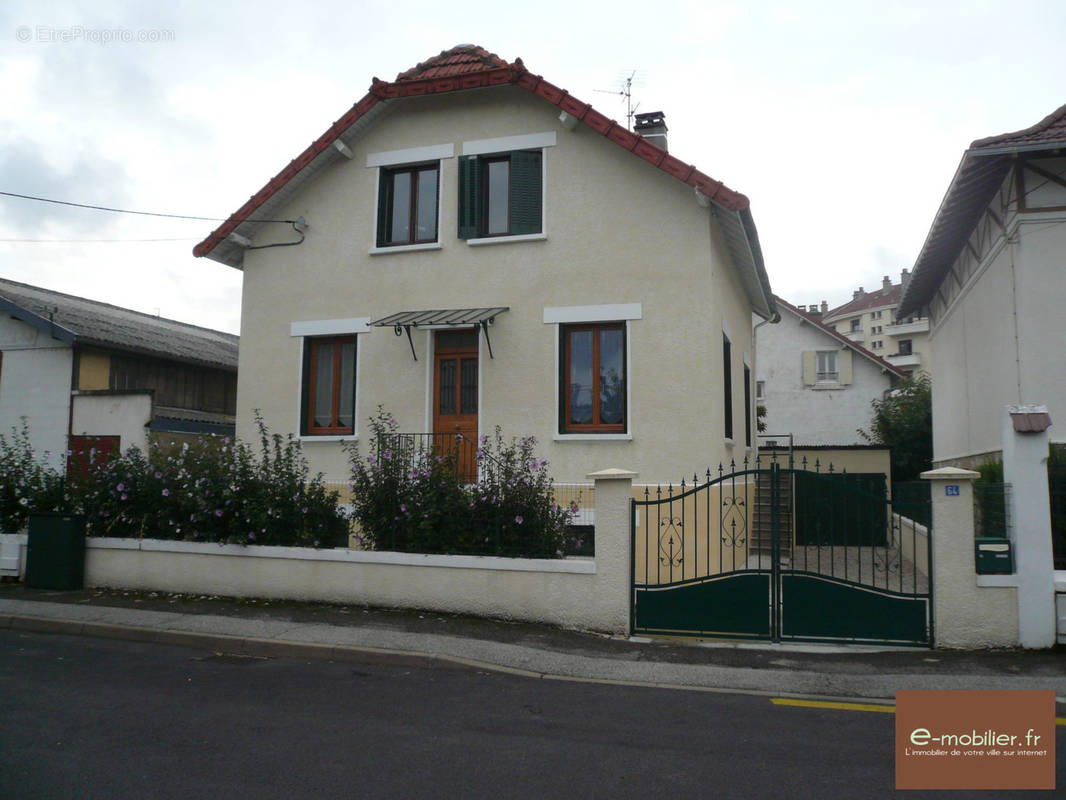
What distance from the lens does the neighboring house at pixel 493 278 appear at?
12.3 metres

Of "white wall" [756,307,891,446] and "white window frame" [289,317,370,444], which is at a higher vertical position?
"white wall" [756,307,891,446]

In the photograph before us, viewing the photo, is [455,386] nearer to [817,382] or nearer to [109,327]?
[109,327]

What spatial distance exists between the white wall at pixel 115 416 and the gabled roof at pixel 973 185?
51.1 feet

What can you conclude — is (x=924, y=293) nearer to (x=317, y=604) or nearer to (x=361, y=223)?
(x=361, y=223)

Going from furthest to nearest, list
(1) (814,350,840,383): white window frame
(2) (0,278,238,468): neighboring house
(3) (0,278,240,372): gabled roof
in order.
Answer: (1) (814,350,840,383): white window frame
(3) (0,278,240,372): gabled roof
(2) (0,278,238,468): neighboring house

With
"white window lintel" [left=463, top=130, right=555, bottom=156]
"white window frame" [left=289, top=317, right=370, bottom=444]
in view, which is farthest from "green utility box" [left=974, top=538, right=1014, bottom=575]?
"white window frame" [left=289, top=317, right=370, bottom=444]

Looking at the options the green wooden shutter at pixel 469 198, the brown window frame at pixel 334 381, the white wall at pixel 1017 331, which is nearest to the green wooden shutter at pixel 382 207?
the green wooden shutter at pixel 469 198

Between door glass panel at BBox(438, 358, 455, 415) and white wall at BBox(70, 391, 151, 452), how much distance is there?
693cm

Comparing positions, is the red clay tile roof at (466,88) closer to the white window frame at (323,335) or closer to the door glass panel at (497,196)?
the door glass panel at (497,196)

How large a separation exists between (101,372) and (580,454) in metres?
11.9

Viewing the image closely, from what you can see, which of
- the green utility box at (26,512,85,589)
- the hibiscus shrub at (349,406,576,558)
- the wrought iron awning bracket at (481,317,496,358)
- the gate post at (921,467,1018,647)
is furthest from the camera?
the wrought iron awning bracket at (481,317,496,358)

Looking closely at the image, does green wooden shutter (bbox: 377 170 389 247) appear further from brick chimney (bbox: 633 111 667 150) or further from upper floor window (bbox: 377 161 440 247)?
brick chimney (bbox: 633 111 667 150)

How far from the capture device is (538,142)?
13195mm

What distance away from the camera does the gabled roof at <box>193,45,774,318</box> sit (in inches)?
470
